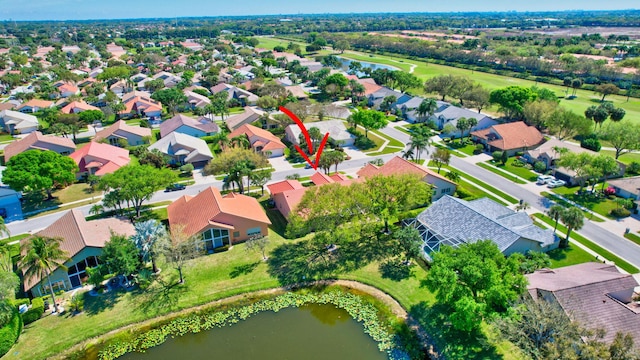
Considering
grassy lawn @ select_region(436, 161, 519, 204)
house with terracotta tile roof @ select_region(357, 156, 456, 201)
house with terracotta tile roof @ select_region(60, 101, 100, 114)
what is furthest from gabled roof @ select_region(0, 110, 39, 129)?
grassy lawn @ select_region(436, 161, 519, 204)

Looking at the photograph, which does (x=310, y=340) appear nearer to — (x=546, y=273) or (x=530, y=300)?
(x=530, y=300)

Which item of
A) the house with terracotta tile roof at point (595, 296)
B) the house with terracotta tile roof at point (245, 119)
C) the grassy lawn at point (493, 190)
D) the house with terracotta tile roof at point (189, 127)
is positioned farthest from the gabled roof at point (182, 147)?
the house with terracotta tile roof at point (595, 296)

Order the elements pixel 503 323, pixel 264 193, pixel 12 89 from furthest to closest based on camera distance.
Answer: pixel 12 89 < pixel 264 193 < pixel 503 323

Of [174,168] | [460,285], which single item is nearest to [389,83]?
[174,168]

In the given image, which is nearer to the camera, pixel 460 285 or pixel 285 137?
pixel 460 285

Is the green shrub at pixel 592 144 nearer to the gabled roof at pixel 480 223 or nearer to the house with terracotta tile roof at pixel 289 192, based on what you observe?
the gabled roof at pixel 480 223

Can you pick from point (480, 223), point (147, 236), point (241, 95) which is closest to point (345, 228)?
point (480, 223)
